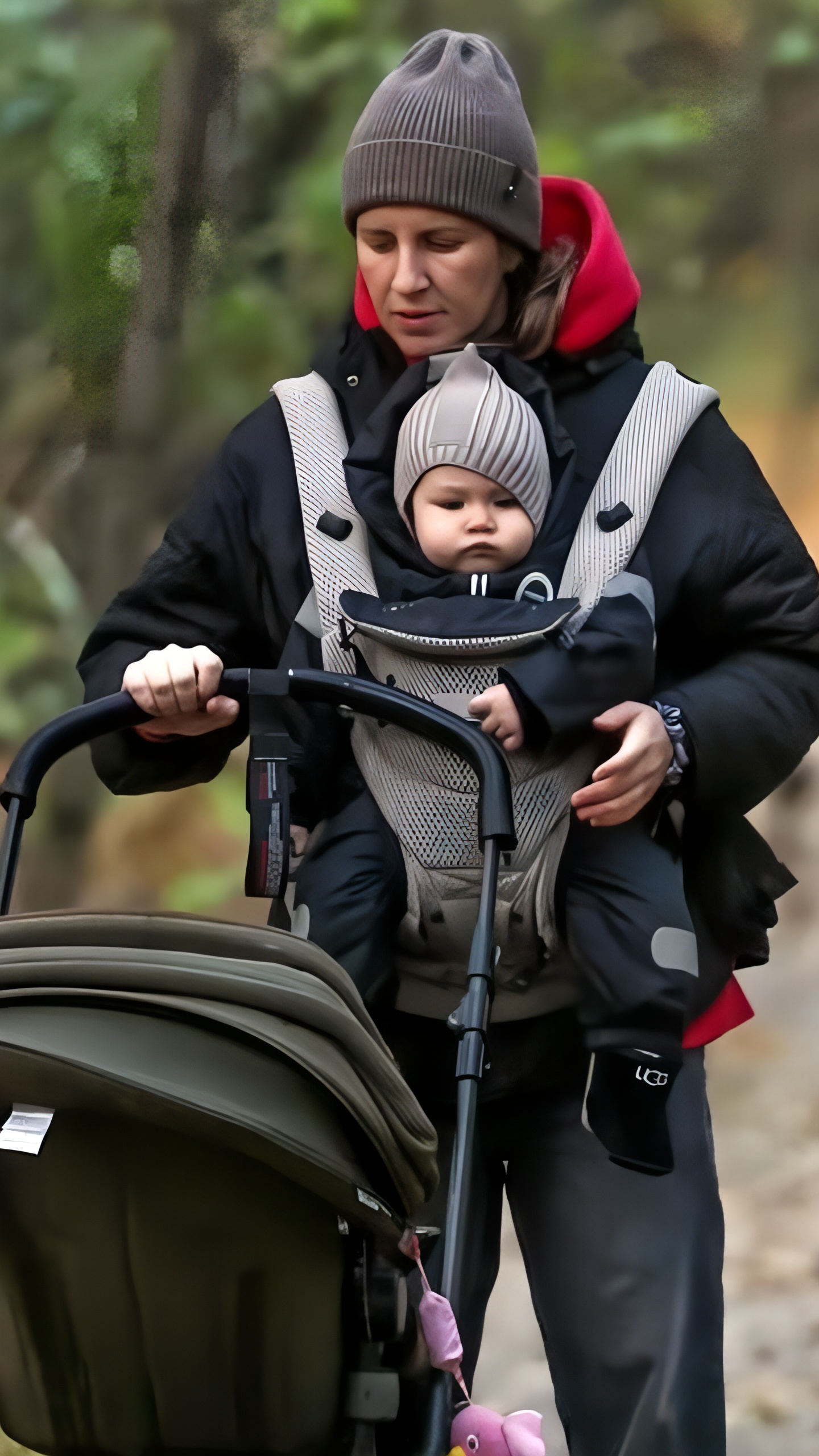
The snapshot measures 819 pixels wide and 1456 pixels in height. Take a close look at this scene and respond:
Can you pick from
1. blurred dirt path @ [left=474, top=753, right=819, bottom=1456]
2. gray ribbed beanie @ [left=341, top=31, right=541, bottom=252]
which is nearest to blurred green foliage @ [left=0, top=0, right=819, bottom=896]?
blurred dirt path @ [left=474, top=753, right=819, bottom=1456]

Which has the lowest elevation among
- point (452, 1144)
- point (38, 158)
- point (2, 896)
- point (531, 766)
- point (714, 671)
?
point (452, 1144)

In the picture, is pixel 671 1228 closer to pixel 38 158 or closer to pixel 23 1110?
pixel 23 1110

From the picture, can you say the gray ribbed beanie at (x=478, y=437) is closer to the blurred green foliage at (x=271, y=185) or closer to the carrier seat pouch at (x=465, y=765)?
the carrier seat pouch at (x=465, y=765)

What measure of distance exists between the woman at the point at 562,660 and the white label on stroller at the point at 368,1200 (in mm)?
465

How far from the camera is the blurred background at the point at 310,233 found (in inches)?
123

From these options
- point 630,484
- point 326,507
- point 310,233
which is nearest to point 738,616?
point 630,484

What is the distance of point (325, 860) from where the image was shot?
1842 mm

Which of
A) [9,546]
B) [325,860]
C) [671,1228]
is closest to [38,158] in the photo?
[9,546]

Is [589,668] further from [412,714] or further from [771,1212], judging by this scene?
[771,1212]

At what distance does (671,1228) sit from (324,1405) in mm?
557

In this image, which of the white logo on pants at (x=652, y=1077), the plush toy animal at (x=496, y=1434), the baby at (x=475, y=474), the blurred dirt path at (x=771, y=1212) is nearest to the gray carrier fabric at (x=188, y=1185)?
the plush toy animal at (x=496, y=1434)

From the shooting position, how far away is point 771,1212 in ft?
10.00

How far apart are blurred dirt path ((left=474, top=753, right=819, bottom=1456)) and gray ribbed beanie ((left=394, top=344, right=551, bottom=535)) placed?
4.36 ft

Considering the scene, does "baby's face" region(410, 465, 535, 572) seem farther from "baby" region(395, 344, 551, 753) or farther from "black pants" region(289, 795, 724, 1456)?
"black pants" region(289, 795, 724, 1456)
